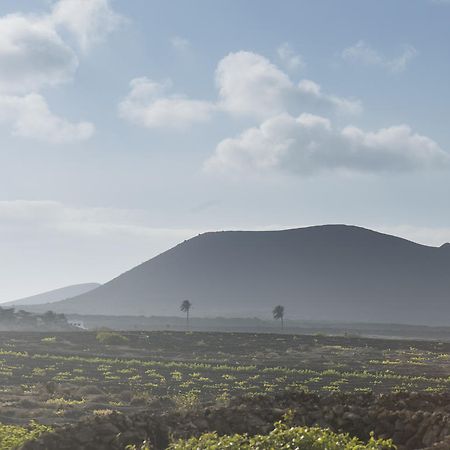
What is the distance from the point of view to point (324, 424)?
1358 cm

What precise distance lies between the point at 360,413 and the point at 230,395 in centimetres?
1461

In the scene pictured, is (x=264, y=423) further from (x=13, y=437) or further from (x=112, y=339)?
(x=112, y=339)

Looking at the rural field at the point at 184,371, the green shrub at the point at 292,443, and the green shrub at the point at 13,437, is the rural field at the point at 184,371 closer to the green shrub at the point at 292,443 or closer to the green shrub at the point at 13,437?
the green shrub at the point at 13,437

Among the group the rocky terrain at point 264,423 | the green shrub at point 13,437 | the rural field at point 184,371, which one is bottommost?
the rural field at point 184,371

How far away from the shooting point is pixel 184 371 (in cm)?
3947

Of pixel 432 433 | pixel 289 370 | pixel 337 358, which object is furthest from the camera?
pixel 337 358

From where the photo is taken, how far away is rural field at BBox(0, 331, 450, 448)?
77.2 feet

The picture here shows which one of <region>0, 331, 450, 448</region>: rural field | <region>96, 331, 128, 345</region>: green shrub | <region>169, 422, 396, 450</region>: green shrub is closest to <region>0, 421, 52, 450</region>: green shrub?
<region>169, 422, 396, 450</region>: green shrub

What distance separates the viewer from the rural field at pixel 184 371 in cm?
2355

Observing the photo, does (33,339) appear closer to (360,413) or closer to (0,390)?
(0,390)

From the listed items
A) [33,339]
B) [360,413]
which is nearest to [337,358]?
[33,339]

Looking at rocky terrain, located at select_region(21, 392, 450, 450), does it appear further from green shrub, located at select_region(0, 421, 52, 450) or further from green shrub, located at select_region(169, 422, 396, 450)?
green shrub, located at select_region(169, 422, 396, 450)

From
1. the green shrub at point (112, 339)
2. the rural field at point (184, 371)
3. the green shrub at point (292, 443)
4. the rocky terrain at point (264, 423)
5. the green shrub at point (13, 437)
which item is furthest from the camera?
the green shrub at point (112, 339)

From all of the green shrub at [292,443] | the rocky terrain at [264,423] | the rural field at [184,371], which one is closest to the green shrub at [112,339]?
the rural field at [184,371]
